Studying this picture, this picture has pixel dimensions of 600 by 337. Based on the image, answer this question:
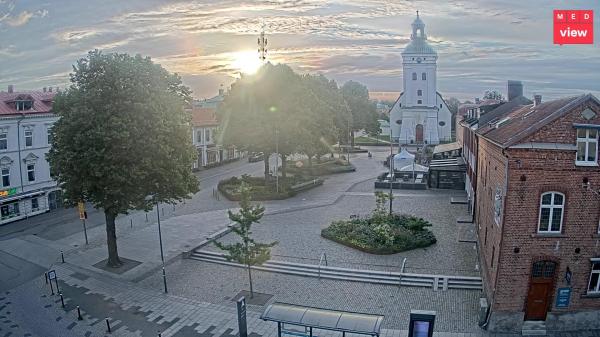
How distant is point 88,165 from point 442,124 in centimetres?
7743

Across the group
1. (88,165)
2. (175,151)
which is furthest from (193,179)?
(88,165)

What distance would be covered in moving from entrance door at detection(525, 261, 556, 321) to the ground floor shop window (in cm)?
3924

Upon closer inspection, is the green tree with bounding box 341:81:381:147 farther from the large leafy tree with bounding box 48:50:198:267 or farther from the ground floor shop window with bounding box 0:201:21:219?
the large leafy tree with bounding box 48:50:198:267

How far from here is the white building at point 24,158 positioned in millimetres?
38188

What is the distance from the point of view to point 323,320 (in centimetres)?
1694

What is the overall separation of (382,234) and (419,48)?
65575 millimetres

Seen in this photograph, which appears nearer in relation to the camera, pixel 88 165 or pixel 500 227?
pixel 500 227

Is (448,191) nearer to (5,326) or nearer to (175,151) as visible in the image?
(175,151)

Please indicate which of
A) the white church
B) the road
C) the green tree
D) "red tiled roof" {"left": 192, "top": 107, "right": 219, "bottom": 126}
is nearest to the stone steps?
the road

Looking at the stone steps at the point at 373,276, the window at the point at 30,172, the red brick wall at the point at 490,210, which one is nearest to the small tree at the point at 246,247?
the stone steps at the point at 373,276

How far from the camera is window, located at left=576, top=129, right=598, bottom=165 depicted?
17234 mm

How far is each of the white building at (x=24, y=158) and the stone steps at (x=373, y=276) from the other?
23.1 m

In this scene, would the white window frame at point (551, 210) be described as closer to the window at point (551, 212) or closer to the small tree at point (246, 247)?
the window at point (551, 212)

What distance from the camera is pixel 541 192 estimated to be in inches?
687
